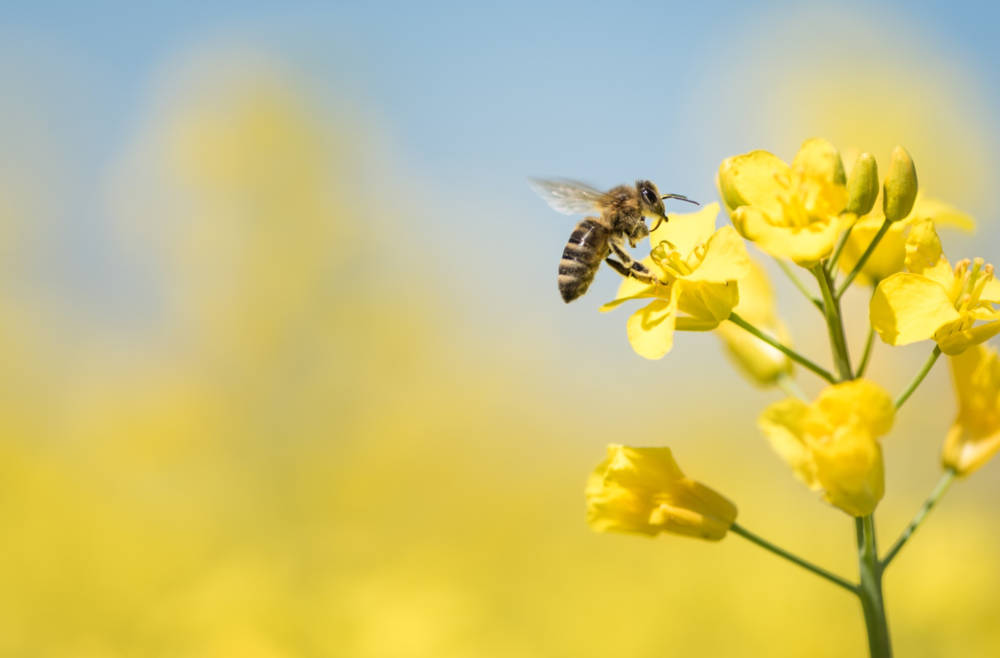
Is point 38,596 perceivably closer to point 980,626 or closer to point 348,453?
point 348,453

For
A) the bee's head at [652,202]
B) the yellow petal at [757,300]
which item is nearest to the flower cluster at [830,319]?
A: the yellow petal at [757,300]

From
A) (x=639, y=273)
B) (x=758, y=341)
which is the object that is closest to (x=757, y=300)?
(x=758, y=341)

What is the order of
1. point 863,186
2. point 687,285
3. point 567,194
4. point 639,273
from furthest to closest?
point 567,194
point 639,273
point 687,285
point 863,186

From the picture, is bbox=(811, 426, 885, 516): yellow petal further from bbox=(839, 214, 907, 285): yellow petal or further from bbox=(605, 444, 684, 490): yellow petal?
bbox=(839, 214, 907, 285): yellow petal

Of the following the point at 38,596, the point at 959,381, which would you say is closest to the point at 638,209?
the point at 959,381

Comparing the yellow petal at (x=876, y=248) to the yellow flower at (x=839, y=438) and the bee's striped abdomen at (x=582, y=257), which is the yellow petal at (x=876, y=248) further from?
the bee's striped abdomen at (x=582, y=257)

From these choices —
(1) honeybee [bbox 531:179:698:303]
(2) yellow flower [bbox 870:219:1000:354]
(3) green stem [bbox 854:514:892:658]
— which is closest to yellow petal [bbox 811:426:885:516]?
(3) green stem [bbox 854:514:892:658]

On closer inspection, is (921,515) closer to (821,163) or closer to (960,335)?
(960,335)
